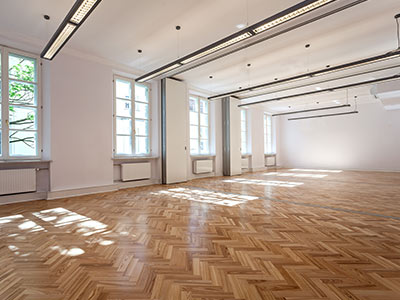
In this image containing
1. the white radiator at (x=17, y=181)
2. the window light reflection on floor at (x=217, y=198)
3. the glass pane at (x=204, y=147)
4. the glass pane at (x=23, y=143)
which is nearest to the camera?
the white radiator at (x=17, y=181)

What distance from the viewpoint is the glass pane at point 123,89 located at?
6045 mm

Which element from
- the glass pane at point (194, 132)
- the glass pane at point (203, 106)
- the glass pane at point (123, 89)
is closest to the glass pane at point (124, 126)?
the glass pane at point (123, 89)

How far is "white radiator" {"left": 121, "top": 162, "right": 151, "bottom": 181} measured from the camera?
19.1 ft

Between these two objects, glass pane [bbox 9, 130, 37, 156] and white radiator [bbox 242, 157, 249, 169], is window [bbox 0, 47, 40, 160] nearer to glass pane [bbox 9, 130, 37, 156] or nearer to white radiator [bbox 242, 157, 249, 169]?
glass pane [bbox 9, 130, 37, 156]

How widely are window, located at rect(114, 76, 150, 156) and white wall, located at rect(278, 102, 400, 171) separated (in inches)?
372

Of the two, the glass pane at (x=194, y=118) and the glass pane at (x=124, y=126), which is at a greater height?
the glass pane at (x=194, y=118)

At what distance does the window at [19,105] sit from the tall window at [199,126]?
4.72m

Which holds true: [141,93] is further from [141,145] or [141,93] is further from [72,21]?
[72,21]

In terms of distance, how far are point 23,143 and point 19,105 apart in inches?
31.2

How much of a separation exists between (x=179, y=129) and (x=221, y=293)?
5.84 metres

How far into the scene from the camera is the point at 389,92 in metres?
7.50

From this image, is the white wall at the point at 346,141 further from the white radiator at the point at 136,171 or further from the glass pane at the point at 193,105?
the white radiator at the point at 136,171

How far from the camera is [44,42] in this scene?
4602 mm

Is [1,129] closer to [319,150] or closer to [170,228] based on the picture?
[170,228]
